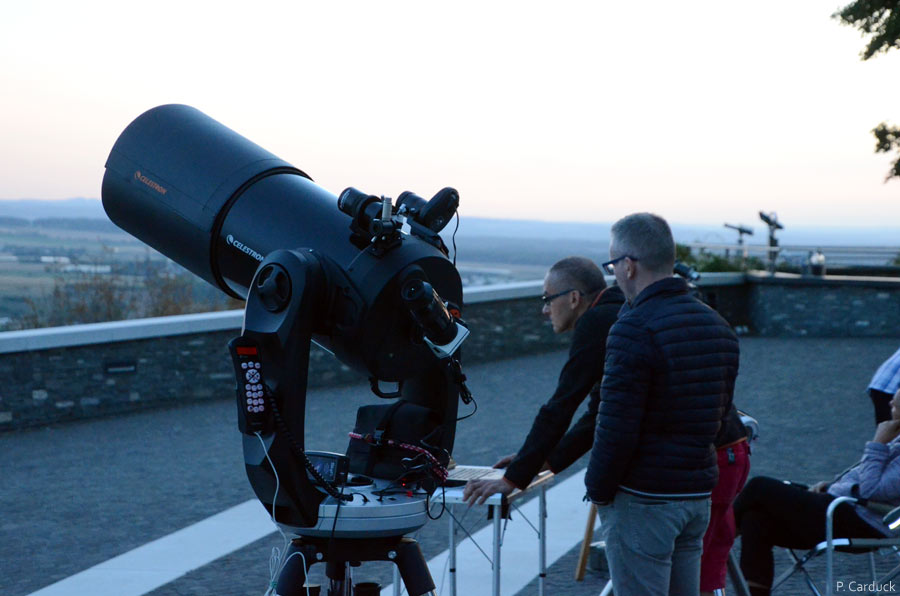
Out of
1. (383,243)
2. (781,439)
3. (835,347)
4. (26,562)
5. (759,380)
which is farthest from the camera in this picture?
(835,347)

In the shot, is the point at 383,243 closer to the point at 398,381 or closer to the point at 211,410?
the point at 398,381

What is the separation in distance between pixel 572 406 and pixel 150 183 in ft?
5.75

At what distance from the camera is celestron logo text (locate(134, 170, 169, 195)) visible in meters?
3.68

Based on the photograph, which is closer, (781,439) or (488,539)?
(488,539)

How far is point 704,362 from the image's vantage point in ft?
10.9

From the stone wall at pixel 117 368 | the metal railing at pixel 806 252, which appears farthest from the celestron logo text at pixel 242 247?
the metal railing at pixel 806 252

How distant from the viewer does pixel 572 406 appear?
3.84 m

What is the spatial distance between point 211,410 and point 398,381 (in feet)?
24.7

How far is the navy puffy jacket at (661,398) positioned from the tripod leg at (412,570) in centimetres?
62

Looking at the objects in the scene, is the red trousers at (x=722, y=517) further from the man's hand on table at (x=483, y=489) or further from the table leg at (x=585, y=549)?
the table leg at (x=585, y=549)

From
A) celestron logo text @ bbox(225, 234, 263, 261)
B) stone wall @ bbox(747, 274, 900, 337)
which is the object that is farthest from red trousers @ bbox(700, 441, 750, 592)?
stone wall @ bbox(747, 274, 900, 337)

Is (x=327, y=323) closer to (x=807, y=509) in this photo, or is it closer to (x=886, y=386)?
(x=807, y=509)

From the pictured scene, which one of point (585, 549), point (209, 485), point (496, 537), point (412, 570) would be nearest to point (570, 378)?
point (496, 537)

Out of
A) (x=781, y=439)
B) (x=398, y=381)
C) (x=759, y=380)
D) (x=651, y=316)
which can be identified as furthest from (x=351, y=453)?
(x=759, y=380)
